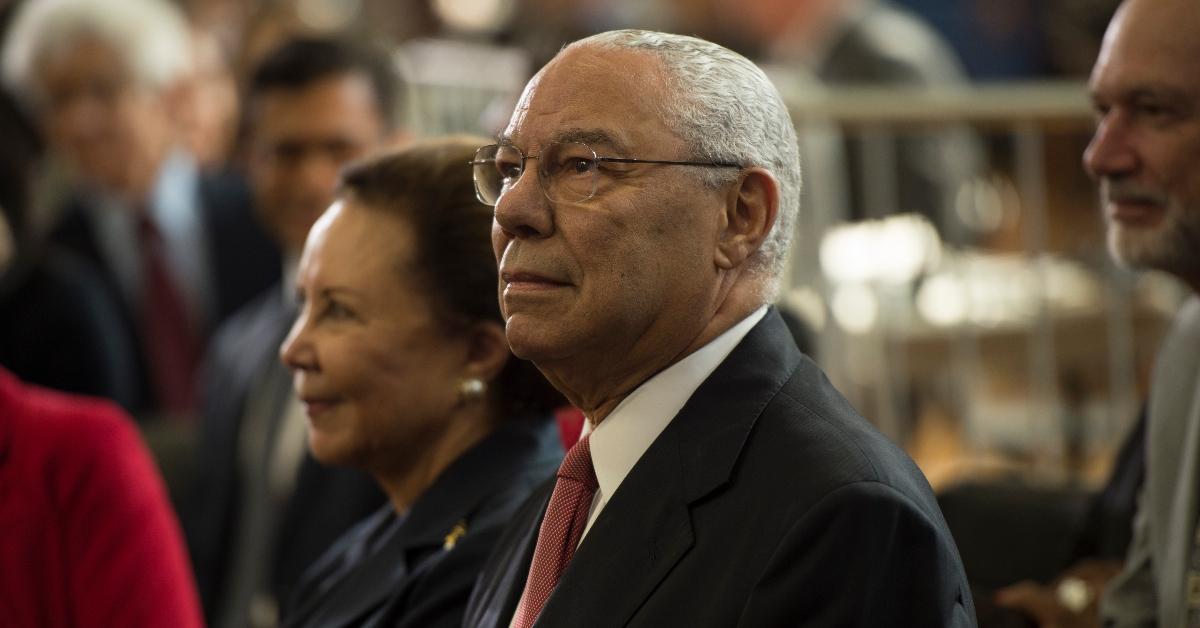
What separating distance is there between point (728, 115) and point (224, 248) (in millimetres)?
3632

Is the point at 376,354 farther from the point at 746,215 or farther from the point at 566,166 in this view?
the point at 746,215

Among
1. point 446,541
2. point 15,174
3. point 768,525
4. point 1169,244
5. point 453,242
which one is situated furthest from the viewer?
point 15,174

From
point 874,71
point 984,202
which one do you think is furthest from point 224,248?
point 984,202

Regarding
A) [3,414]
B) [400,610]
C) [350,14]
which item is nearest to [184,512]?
[3,414]

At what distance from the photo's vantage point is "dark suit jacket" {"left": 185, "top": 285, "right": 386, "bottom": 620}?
142 inches

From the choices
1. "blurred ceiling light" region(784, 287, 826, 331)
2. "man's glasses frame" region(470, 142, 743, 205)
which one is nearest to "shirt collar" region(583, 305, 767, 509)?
"man's glasses frame" region(470, 142, 743, 205)

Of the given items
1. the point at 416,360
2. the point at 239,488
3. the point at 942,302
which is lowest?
the point at 942,302

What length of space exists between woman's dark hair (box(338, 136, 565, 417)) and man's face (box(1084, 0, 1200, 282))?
108 centimetres

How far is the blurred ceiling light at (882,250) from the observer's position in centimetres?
543

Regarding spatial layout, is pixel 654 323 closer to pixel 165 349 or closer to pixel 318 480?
pixel 318 480

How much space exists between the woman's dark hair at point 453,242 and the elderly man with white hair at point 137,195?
2.66 meters

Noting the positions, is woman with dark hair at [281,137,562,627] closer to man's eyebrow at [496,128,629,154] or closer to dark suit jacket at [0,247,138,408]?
man's eyebrow at [496,128,629,154]

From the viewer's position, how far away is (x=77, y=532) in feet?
9.37

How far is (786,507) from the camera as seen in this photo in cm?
184
